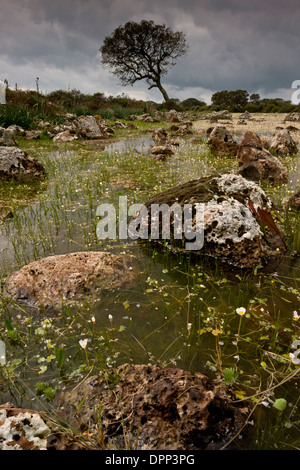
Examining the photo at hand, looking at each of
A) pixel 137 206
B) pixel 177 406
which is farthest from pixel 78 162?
pixel 177 406

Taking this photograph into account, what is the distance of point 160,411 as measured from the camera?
6.03 ft

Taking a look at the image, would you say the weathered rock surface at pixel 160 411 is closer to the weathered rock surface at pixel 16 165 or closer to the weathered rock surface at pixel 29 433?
the weathered rock surface at pixel 29 433

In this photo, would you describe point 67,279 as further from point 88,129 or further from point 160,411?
point 88,129

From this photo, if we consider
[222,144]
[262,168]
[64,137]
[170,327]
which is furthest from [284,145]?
[64,137]

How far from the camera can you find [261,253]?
4039 mm

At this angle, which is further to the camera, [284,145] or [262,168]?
[284,145]

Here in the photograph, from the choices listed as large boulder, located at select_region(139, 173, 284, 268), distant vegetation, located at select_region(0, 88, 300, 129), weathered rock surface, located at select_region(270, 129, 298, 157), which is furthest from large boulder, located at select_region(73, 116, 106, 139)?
large boulder, located at select_region(139, 173, 284, 268)

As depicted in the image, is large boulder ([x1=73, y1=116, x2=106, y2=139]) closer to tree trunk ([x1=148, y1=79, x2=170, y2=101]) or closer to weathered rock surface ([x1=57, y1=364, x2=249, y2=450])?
weathered rock surface ([x1=57, y1=364, x2=249, y2=450])

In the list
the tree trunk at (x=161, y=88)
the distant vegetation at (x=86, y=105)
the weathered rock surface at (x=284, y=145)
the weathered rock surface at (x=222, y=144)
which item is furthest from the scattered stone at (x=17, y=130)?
the tree trunk at (x=161, y=88)

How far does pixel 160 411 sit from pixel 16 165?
8949 mm

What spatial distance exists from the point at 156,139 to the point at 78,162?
647 cm

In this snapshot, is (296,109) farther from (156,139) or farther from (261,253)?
(261,253)

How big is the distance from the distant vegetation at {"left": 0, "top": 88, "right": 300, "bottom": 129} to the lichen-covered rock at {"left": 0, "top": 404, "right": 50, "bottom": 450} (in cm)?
1871

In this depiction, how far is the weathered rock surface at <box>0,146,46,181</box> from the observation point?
866 cm
